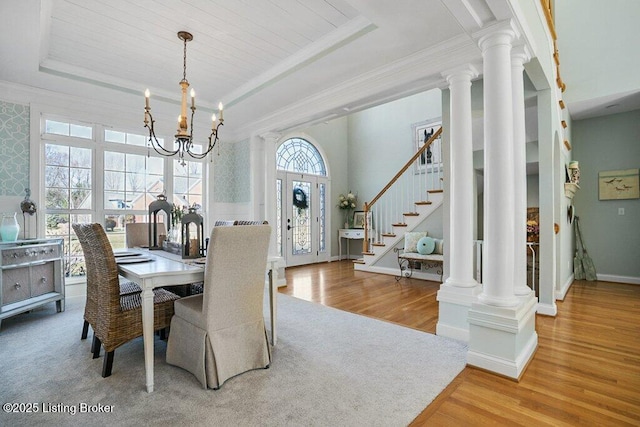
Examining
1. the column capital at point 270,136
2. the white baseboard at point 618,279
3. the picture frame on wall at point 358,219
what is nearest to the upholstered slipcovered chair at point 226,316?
the column capital at point 270,136

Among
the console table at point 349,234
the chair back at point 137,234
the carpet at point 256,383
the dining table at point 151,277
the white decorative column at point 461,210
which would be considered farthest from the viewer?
the console table at point 349,234

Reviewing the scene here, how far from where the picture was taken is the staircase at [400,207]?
5633 mm

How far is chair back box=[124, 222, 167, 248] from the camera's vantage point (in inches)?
147

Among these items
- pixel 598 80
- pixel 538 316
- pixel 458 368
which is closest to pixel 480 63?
pixel 458 368

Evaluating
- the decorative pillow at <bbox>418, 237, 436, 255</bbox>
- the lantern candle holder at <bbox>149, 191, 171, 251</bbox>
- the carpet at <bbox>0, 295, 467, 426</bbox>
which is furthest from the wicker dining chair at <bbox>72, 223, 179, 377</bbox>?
the decorative pillow at <bbox>418, 237, 436, 255</bbox>

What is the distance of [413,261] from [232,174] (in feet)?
11.7

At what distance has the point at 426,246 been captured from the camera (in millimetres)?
5125

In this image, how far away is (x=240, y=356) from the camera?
7.07 ft

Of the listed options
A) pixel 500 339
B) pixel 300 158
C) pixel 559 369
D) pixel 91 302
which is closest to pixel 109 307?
pixel 91 302

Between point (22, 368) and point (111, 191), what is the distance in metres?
2.69

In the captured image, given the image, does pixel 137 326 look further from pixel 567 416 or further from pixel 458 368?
pixel 567 416

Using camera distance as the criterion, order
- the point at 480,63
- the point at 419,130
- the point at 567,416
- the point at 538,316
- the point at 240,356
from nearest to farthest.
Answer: the point at 567,416, the point at 240,356, the point at 480,63, the point at 538,316, the point at 419,130

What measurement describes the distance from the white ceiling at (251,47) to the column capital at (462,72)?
44 mm

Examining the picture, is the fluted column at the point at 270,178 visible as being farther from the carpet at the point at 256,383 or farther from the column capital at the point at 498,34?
the column capital at the point at 498,34
